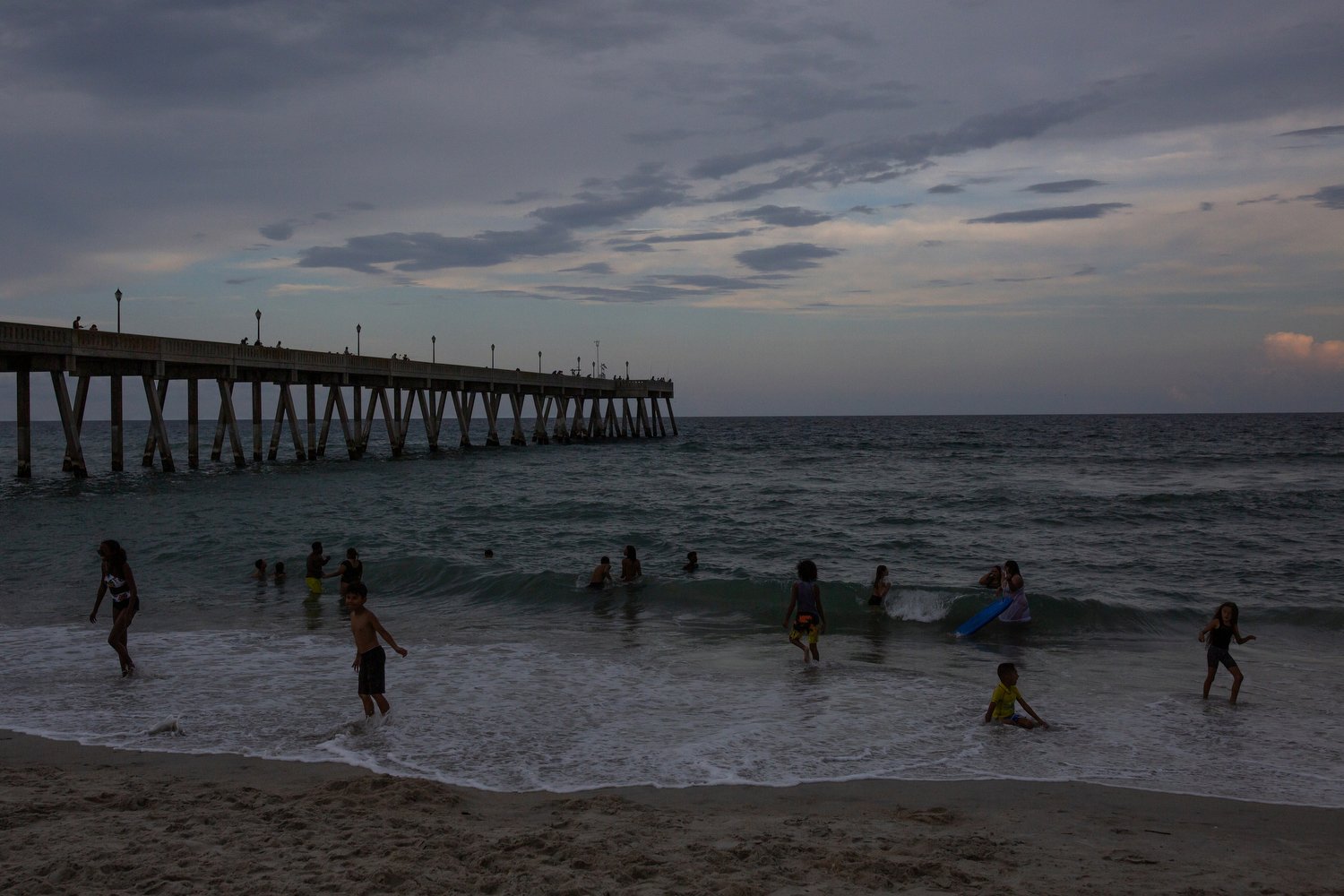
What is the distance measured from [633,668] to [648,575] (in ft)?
25.3

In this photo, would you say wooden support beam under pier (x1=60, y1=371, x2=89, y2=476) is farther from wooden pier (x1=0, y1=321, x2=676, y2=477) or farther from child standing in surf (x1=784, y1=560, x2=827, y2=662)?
child standing in surf (x1=784, y1=560, x2=827, y2=662)

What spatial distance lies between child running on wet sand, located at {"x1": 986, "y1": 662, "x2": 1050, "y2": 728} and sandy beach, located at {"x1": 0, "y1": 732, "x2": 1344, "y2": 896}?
1.65 meters

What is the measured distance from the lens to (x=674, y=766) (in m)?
8.16

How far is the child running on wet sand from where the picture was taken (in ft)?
31.0

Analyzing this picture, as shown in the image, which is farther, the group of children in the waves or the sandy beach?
the group of children in the waves

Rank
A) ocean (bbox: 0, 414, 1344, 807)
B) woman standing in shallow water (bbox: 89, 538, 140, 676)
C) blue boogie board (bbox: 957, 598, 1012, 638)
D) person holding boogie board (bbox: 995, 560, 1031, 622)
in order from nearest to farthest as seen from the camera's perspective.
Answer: ocean (bbox: 0, 414, 1344, 807), woman standing in shallow water (bbox: 89, 538, 140, 676), blue boogie board (bbox: 957, 598, 1012, 638), person holding boogie board (bbox: 995, 560, 1031, 622)

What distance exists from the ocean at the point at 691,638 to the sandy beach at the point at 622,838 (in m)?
0.58

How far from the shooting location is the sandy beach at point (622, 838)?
571 centimetres

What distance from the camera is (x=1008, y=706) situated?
31.3 feet

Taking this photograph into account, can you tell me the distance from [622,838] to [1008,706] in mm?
4803

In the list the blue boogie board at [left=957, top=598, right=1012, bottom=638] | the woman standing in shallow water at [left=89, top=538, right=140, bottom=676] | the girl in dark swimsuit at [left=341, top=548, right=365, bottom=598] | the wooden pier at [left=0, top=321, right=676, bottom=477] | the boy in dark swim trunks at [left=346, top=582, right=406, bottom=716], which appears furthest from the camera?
the wooden pier at [left=0, top=321, right=676, bottom=477]

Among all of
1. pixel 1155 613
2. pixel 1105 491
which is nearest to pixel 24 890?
pixel 1155 613

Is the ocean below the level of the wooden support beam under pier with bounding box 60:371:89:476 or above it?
below

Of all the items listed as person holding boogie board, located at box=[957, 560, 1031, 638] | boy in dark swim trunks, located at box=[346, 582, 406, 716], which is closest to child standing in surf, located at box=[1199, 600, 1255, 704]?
person holding boogie board, located at box=[957, 560, 1031, 638]
